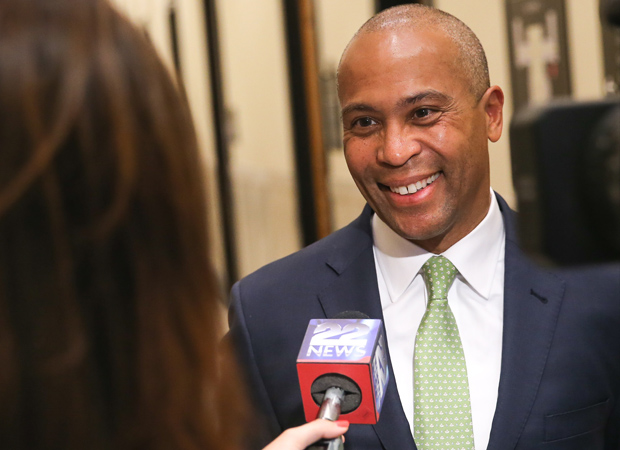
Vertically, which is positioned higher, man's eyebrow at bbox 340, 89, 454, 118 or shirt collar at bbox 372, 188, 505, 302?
man's eyebrow at bbox 340, 89, 454, 118

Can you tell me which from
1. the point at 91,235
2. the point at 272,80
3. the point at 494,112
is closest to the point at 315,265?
the point at 494,112

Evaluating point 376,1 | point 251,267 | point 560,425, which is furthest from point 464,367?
point 251,267

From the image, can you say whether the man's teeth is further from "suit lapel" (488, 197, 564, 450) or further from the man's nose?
"suit lapel" (488, 197, 564, 450)

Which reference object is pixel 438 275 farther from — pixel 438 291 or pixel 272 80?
pixel 272 80

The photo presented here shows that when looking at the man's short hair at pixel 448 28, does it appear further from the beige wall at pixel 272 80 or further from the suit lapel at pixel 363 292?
the beige wall at pixel 272 80

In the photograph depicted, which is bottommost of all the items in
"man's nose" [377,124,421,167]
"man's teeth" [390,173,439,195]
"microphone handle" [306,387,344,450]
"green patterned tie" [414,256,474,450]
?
"green patterned tie" [414,256,474,450]

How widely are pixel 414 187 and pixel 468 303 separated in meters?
0.27

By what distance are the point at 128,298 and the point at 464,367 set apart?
0.97 m

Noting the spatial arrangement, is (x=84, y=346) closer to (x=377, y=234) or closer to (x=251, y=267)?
(x=377, y=234)

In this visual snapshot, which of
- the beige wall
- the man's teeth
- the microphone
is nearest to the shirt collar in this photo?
the man's teeth

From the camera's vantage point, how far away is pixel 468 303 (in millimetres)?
1611

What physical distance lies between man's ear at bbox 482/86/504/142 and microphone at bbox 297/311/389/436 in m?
0.73

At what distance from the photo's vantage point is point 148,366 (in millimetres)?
714

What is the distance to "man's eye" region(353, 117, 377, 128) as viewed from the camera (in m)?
1.67
